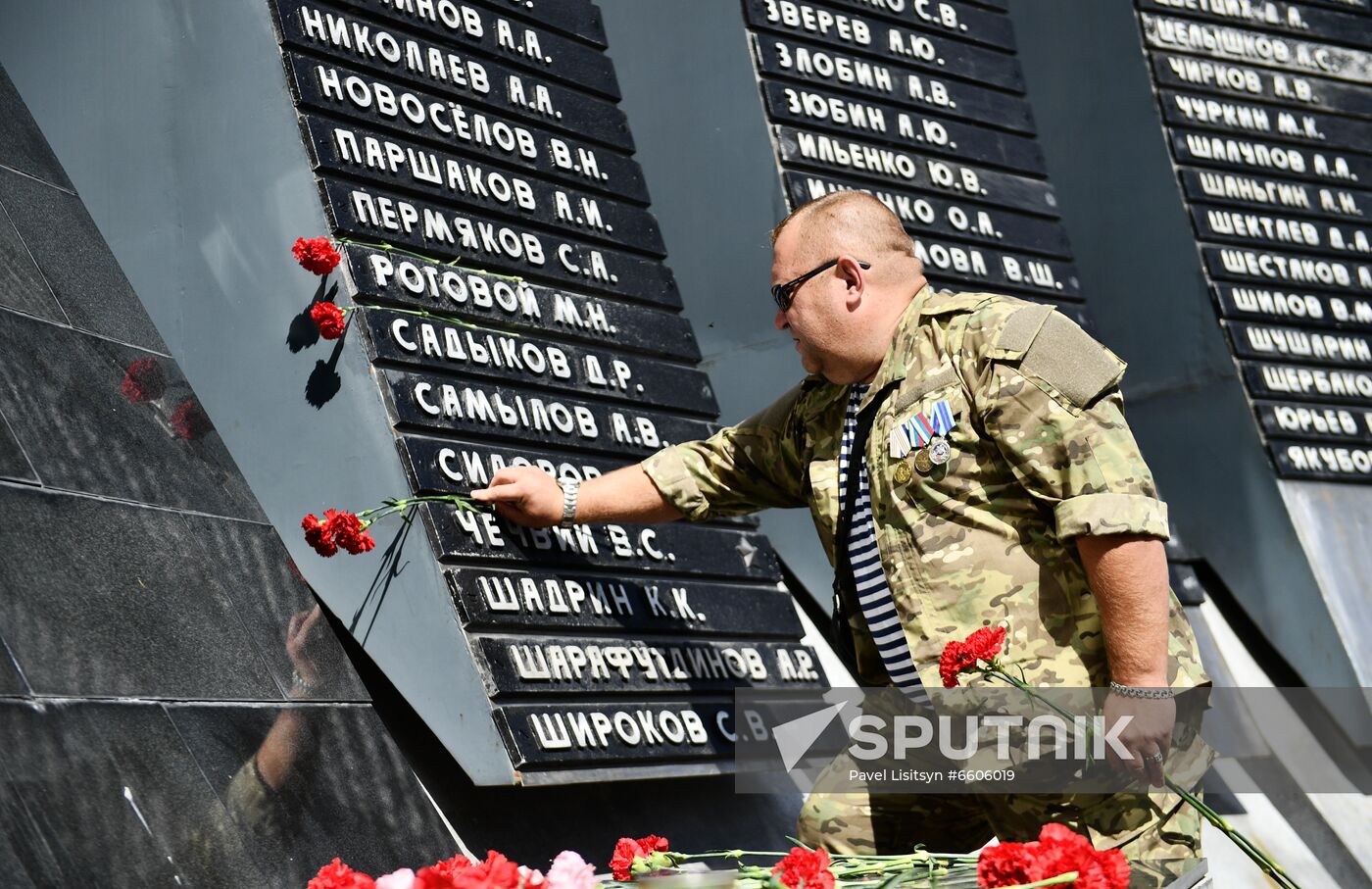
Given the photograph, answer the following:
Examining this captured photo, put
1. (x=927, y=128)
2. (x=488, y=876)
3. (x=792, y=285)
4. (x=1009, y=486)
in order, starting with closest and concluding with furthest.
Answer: (x=488, y=876), (x=1009, y=486), (x=792, y=285), (x=927, y=128)

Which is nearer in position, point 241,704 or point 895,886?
point 895,886

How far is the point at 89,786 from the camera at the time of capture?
3037 mm

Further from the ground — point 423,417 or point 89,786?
point 423,417

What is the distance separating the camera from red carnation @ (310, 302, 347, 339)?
4121 millimetres

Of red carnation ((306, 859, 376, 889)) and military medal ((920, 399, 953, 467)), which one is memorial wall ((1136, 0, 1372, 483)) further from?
red carnation ((306, 859, 376, 889))

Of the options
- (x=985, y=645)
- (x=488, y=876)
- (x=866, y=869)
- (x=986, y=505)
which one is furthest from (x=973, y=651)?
(x=488, y=876)

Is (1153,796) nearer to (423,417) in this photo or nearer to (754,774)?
(754,774)

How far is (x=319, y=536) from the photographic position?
13.1 ft

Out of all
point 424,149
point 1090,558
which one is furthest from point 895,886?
point 424,149

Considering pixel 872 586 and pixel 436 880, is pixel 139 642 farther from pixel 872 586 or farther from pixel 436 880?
pixel 872 586

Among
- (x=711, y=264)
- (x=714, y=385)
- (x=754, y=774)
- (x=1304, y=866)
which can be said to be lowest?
(x=1304, y=866)

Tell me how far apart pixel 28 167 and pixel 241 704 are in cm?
193

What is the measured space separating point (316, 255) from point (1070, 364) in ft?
6.21

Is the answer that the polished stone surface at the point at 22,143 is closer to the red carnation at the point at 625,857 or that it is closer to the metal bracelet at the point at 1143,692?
the red carnation at the point at 625,857
